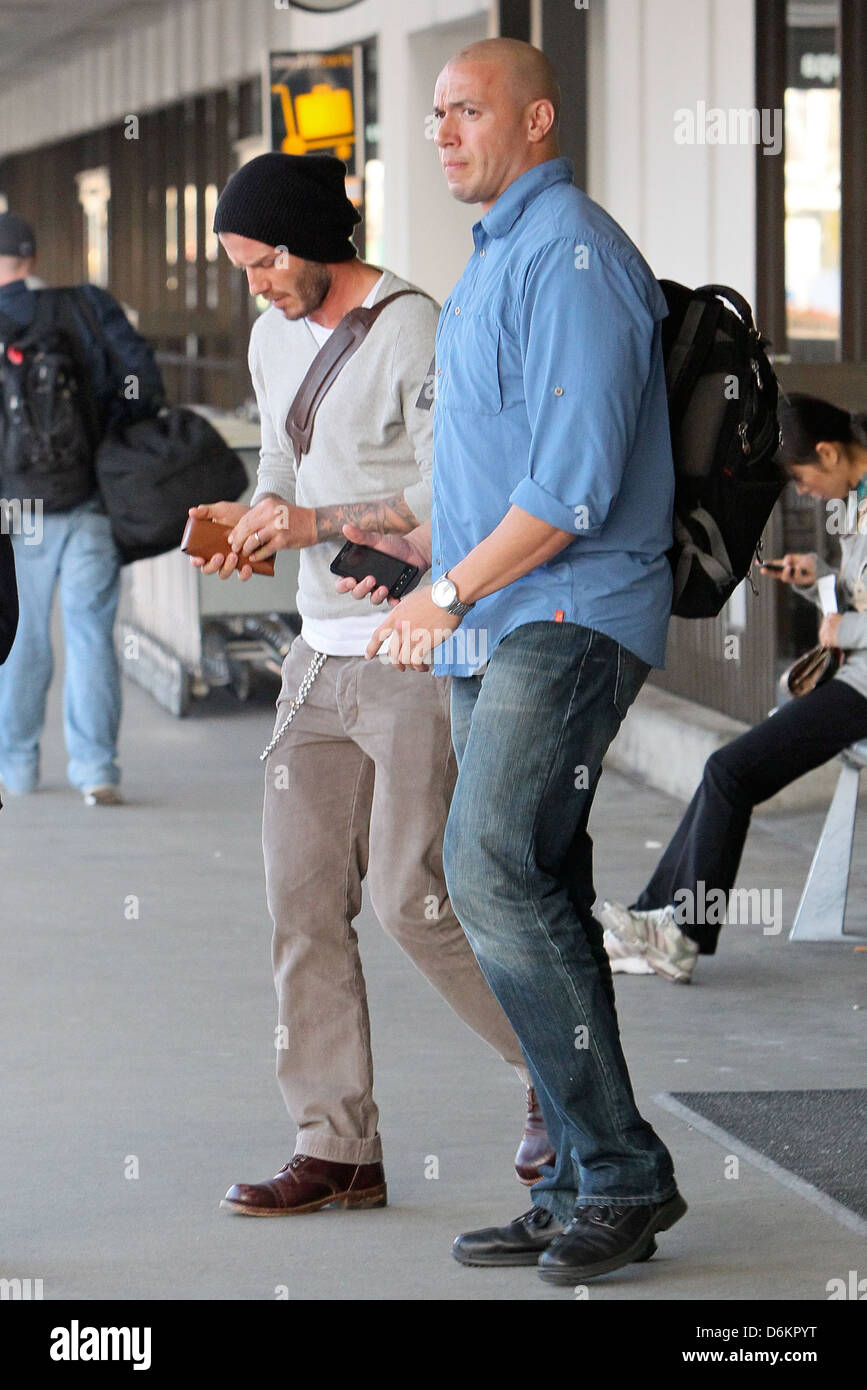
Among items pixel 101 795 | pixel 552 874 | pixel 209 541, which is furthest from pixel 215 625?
pixel 552 874

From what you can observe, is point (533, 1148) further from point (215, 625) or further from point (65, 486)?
point (215, 625)

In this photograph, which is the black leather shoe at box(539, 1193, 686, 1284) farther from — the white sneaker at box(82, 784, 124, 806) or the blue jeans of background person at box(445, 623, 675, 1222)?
the white sneaker at box(82, 784, 124, 806)

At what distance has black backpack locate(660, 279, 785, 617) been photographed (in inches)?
153

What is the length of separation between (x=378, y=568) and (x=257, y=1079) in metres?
1.58

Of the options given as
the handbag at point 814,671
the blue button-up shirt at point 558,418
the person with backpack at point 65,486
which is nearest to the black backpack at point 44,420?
the person with backpack at point 65,486

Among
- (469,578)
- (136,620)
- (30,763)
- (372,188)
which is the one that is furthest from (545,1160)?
(372,188)

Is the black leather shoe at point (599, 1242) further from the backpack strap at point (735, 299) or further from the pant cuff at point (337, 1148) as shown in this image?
the backpack strap at point (735, 299)

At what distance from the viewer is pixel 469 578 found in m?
3.73

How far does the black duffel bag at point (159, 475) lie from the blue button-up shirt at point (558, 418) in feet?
15.9

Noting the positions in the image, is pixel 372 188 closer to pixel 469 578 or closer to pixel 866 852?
pixel 866 852

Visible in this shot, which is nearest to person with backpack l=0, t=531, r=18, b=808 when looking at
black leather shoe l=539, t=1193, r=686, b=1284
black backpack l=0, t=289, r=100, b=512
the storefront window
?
black leather shoe l=539, t=1193, r=686, b=1284

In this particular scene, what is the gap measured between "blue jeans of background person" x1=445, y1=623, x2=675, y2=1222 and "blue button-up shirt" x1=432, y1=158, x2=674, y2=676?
0.08 m

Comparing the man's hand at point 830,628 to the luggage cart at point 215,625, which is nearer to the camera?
the man's hand at point 830,628

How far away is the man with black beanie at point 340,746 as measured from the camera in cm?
433
